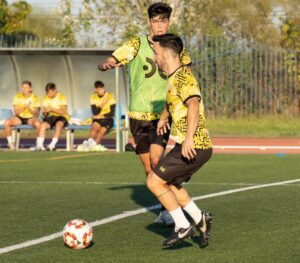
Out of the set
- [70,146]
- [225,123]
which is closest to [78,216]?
[70,146]

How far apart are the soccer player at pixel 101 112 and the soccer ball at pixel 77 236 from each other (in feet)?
49.0

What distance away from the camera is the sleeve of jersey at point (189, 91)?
898 centimetres

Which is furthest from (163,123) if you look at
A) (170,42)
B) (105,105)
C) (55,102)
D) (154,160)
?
(55,102)

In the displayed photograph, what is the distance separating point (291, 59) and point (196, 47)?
303 cm

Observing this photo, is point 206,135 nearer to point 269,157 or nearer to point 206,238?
point 206,238

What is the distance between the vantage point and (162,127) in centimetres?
1004

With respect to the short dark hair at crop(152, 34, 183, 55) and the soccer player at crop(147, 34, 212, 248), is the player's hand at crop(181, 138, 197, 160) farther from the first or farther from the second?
the short dark hair at crop(152, 34, 183, 55)

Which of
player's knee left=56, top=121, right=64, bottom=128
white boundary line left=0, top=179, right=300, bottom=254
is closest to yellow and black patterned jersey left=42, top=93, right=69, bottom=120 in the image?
player's knee left=56, top=121, right=64, bottom=128

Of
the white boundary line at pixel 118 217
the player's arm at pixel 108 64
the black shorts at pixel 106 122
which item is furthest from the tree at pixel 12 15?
the player's arm at pixel 108 64

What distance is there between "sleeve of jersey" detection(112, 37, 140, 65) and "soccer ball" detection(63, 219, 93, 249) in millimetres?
2199

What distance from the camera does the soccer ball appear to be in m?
8.95

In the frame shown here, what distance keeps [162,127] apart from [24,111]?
49.4 feet

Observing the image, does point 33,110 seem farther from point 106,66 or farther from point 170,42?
point 170,42

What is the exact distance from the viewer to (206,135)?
9125 millimetres
